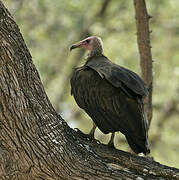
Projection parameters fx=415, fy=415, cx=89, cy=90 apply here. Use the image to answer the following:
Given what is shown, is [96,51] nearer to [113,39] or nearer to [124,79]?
[124,79]

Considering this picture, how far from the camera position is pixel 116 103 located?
414 cm

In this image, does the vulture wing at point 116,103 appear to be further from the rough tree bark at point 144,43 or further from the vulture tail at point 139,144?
the rough tree bark at point 144,43

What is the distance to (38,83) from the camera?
3.46 meters

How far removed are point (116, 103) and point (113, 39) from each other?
9965 millimetres

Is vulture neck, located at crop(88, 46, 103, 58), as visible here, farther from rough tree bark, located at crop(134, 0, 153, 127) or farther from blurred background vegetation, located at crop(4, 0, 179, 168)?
blurred background vegetation, located at crop(4, 0, 179, 168)

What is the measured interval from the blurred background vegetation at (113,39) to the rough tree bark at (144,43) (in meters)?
6.88

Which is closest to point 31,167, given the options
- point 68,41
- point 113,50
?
point 113,50

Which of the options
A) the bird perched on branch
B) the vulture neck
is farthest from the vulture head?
the bird perched on branch

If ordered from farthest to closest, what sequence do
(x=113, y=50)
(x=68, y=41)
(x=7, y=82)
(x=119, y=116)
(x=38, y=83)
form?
1. (x=68, y=41)
2. (x=113, y=50)
3. (x=119, y=116)
4. (x=38, y=83)
5. (x=7, y=82)

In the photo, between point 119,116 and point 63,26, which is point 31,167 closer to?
point 119,116

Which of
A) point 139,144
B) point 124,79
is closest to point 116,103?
point 124,79

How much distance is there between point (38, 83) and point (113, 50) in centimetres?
1008

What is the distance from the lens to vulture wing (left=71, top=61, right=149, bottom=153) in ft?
13.4

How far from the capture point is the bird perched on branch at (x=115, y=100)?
4.07 m
